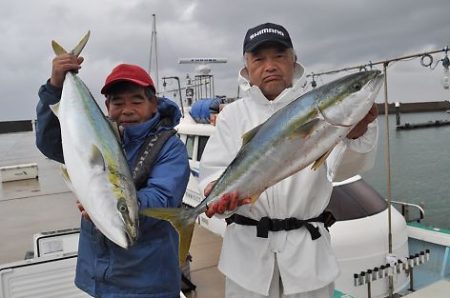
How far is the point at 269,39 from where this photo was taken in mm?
2414

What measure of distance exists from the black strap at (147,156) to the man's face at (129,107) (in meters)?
0.14

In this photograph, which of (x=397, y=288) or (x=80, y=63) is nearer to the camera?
(x=80, y=63)

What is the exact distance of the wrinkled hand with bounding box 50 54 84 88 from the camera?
2.24 metres

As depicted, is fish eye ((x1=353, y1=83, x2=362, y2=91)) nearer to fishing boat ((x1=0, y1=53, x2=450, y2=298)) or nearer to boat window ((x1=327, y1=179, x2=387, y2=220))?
fishing boat ((x1=0, y1=53, x2=450, y2=298))

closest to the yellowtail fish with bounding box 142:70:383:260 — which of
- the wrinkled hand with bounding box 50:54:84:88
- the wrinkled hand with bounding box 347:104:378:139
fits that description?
the wrinkled hand with bounding box 347:104:378:139

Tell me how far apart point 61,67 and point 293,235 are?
61.4 inches

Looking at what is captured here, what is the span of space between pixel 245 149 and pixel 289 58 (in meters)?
0.67

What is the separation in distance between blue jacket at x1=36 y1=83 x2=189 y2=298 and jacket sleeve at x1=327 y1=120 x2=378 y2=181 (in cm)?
84

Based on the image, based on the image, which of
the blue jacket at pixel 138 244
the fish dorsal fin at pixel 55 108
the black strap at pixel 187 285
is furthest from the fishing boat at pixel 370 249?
the fish dorsal fin at pixel 55 108

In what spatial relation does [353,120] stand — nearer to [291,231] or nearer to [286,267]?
[291,231]

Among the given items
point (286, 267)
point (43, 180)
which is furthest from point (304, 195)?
point (43, 180)

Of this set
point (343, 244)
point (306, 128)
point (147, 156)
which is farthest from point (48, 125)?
point (343, 244)

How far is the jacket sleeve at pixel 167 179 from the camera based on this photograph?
2129mm

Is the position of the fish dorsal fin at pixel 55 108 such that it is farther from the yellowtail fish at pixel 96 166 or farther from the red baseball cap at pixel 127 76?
the red baseball cap at pixel 127 76
